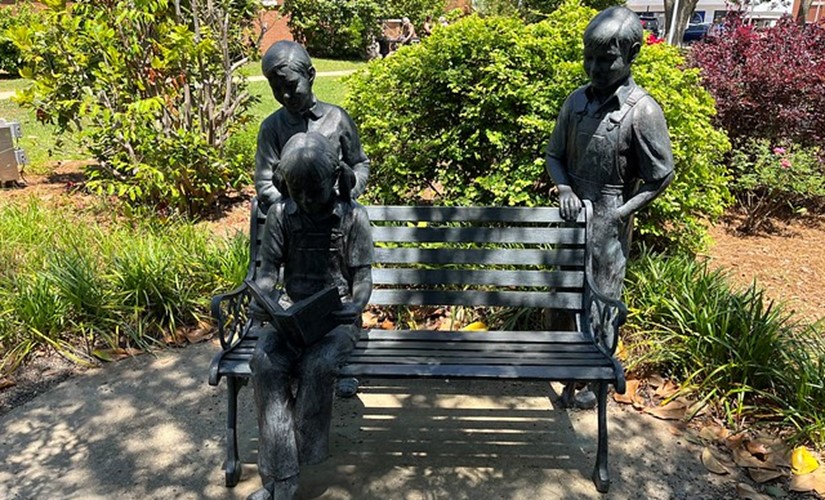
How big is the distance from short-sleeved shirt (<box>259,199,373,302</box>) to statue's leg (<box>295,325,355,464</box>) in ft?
1.20

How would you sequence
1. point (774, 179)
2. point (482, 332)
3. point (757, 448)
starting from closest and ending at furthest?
1. point (757, 448)
2. point (482, 332)
3. point (774, 179)

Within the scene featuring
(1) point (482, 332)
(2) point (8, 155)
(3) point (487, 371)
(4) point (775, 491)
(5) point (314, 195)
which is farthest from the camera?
(2) point (8, 155)

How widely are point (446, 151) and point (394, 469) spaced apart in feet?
8.24

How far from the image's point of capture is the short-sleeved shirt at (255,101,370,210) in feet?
11.0

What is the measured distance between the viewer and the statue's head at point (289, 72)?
3000 mm

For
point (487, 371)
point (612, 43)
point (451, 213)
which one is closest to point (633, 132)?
point (612, 43)

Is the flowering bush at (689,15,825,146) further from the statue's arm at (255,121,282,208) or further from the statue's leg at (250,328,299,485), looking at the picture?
the statue's leg at (250,328,299,485)

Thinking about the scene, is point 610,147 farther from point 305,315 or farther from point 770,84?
point 770,84

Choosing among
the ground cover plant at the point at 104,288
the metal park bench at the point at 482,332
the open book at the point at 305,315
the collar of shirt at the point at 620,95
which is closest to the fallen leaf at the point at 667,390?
the metal park bench at the point at 482,332

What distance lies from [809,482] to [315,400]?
2351 millimetres

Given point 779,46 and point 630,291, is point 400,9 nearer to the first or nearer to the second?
point 779,46

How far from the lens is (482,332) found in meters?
3.36

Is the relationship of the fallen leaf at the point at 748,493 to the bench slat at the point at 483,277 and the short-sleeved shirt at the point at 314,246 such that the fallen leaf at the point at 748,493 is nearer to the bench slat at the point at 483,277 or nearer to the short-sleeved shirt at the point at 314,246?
the bench slat at the point at 483,277

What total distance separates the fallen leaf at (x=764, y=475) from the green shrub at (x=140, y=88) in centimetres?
518
